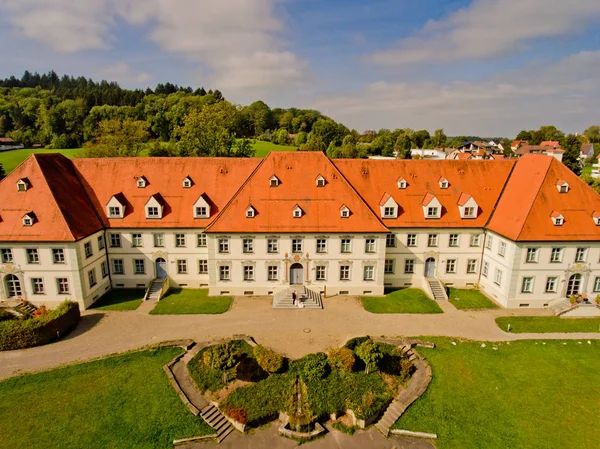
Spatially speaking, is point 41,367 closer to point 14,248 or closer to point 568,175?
point 14,248

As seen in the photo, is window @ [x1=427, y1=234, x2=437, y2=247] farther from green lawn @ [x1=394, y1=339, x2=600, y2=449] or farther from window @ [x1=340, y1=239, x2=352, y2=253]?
green lawn @ [x1=394, y1=339, x2=600, y2=449]

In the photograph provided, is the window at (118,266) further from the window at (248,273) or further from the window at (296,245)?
the window at (296,245)

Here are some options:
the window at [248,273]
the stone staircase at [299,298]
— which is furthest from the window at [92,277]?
the stone staircase at [299,298]

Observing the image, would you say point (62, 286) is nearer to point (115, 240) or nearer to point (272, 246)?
point (115, 240)

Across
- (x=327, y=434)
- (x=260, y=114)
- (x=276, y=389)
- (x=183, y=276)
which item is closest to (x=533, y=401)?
(x=327, y=434)

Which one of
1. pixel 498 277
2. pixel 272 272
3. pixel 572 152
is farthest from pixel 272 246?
pixel 572 152

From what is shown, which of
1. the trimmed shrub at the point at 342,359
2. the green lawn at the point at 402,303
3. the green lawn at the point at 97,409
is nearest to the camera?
the green lawn at the point at 97,409
